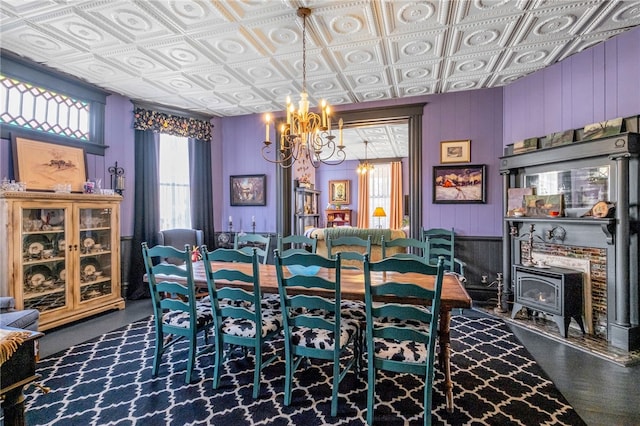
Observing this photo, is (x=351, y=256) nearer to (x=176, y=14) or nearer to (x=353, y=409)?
(x=353, y=409)

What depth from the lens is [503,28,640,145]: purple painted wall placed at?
287 cm

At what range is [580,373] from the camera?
2.44 metres

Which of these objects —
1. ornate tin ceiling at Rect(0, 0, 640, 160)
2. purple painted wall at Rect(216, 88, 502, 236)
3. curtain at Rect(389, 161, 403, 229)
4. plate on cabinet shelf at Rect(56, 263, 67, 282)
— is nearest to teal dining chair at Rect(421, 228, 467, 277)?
purple painted wall at Rect(216, 88, 502, 236)

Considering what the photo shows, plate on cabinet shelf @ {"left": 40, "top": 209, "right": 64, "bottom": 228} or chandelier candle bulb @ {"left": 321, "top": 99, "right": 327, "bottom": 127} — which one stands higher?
chandelier candle bulb @ {"left": 321, "top": 99, "right": 327, "bottom": 127}

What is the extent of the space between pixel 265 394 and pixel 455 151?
3.91 metres

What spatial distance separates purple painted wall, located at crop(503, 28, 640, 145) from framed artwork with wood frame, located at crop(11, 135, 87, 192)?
18.2ft

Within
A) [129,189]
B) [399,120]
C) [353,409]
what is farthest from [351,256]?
[129,189]

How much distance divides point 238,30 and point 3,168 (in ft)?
9.47

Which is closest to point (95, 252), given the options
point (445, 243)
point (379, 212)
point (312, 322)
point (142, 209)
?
point (142, 209)

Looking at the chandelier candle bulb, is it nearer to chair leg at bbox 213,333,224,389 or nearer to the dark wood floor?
chair leg at bbox 213,333,224,389

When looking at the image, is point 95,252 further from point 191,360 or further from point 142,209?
point 191,360

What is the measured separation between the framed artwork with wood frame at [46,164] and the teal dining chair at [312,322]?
3.28 meters

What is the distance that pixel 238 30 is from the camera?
Answer: 110 inches

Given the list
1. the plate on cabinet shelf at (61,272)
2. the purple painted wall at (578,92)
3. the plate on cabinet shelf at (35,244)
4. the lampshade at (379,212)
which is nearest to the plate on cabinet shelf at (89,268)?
the plate on cabinet shelf at (61,272)
